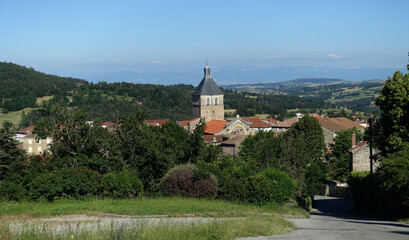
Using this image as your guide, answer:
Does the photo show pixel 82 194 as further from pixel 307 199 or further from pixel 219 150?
pixel 307 199

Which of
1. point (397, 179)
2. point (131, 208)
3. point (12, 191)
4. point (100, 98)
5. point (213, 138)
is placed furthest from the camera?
point (100, 98)

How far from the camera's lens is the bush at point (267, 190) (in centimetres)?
2062

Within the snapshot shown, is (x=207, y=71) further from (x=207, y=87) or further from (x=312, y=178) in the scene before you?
(x=312, y=178)

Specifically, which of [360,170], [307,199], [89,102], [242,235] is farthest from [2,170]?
[89,102]

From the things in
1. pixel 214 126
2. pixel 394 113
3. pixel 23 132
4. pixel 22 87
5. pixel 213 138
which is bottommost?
pixel 23 132

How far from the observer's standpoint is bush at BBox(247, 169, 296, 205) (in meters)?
20.6

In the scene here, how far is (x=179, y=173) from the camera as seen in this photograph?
2095cm

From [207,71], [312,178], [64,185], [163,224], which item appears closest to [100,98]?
[207,71]

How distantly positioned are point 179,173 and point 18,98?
10461cm

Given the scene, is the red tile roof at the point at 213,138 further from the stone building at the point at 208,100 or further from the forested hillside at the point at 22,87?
the forested hillside at the point at 22,87

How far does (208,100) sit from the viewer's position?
263 ft

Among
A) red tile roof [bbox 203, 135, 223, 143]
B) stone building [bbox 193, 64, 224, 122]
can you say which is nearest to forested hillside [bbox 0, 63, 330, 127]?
stone building [bbox 193, 64, 224, 122]

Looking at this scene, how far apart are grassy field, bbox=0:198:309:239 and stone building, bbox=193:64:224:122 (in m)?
59.4

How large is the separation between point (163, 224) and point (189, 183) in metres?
7.71
